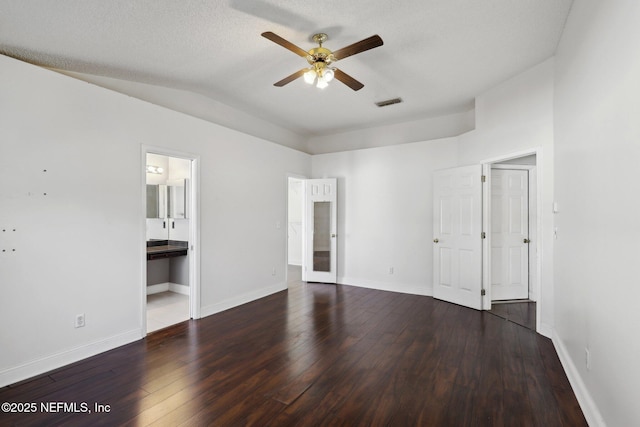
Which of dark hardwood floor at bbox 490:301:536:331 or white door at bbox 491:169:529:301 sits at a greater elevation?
white door at bbox 491:169:529:301

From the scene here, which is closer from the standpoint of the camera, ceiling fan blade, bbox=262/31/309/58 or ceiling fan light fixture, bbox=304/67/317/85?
ceiling fan blade, bbox=262/31/309/58

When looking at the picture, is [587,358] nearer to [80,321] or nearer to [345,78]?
[345,78]

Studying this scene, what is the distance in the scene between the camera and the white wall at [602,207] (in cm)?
149

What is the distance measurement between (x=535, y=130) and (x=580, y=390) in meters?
2.70

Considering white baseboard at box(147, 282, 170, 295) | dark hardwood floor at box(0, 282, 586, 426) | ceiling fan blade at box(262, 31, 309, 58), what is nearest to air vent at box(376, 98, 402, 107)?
ceiling fan blade at box(262, 31, 309, 58)

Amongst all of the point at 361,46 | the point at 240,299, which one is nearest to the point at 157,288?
the point at 240,299

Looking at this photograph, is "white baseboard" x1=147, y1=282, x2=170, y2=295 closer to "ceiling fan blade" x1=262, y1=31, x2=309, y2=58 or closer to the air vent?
"ceiling fan blade" x1=262, y1=31, x2=309, y2=58

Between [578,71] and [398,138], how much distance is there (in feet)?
10.9

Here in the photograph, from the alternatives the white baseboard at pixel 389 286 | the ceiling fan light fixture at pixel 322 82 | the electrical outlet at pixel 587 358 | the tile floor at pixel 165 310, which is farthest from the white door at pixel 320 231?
the electrical outlet at pixel 587 358

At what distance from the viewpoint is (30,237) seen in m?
2.56

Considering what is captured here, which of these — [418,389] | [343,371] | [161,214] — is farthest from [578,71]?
[161,214]

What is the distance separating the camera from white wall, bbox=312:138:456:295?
5086 mm

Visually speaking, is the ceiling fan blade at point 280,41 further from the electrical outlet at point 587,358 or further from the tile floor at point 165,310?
the tile floor at point 165,310

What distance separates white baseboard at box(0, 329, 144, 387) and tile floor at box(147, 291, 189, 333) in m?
0.35
